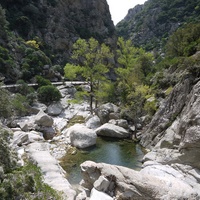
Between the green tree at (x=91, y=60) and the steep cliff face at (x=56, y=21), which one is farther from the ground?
the steep cliff face at (x=56, y=21)

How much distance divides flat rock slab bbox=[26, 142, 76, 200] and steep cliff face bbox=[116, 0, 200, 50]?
3656 inches

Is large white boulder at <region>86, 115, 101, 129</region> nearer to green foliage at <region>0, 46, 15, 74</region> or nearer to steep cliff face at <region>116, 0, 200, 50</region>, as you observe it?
green foliage at <region>0, 46, 15, 74</region>

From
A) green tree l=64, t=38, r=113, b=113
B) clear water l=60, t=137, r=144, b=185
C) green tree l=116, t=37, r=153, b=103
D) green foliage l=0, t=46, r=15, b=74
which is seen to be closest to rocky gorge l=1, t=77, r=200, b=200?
clear water l=60, t=137, r=144, b=185

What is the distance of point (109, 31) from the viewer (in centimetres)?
9375

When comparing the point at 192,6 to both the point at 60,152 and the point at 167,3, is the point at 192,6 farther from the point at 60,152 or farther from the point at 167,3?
the point at 60,152

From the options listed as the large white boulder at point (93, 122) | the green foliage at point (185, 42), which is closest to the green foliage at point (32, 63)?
the large white boulder at point (93, 122)

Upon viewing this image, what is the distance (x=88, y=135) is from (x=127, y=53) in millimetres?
19961

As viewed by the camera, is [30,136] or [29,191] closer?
[29,191]

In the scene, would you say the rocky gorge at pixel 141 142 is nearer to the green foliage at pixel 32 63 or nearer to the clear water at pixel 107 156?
the clear water at pixel 107 156

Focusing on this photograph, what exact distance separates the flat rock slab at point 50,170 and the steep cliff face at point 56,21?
52947 mm

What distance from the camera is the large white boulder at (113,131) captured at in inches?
1020

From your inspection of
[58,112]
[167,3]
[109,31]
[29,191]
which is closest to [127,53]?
[58,112]

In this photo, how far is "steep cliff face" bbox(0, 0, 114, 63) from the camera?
6919cm

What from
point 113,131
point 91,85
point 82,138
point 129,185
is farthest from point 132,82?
point 129,185
